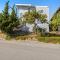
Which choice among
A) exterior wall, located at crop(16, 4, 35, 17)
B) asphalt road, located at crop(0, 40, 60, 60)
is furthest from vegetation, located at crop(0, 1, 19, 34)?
asphalt road, located at crop(0, 40, 60, 60)

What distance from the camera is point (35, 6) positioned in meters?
48.5

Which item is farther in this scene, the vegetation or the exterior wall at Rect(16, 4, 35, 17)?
the exterior wall at Rect(16, 4, 35, 17)

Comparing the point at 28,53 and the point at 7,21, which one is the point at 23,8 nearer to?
the point at 7,21

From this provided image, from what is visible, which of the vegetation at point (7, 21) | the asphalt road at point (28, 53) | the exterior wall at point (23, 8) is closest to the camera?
the asphalt road at point (28, 53)

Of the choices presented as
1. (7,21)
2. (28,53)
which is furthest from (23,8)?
(28,53)

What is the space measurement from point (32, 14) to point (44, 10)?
332 inches

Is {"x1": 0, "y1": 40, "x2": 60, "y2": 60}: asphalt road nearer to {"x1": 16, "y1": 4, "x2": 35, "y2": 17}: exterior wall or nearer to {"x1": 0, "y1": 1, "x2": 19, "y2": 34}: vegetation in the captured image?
{"x1": 0, "y1": 1, "x2": 19, "y2": 34}: vegetation

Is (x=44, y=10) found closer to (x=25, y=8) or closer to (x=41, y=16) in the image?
(x=25, y=8)

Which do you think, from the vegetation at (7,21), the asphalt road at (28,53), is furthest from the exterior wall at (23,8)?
the asphalt road at (28,53)

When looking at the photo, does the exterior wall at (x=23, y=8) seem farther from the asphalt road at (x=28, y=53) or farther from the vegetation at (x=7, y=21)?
the asphalt road at (x=28, y=53)

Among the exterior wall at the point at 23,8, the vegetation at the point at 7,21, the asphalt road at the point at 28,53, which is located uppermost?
the exterior wall at the point at 23,8

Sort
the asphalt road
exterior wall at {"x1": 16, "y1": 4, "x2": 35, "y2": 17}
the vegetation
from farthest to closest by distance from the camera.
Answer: exterior wall at {"x1": 16, "y1": 4, "x2": 35, "y2": 17} < the vegetation < the asphalt road

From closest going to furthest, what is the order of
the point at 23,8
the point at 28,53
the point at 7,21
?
1. the point at 28,53
2. the point at 7,21
3. the point at 23,8

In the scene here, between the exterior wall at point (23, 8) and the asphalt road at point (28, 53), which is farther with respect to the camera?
the exterior wall at point (23, 8)
